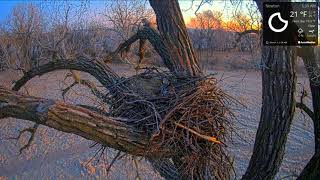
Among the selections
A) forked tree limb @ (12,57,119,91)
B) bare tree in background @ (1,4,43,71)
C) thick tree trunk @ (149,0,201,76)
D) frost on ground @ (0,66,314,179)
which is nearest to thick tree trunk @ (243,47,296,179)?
thick tree trunk @ (149,0,201,76)

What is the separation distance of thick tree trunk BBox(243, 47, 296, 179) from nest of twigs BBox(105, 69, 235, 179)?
1171 mm

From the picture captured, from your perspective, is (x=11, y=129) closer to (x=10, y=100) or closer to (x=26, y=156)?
(x=26, y=156)

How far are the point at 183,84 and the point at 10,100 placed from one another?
3.77ft

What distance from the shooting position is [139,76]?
2.96 m

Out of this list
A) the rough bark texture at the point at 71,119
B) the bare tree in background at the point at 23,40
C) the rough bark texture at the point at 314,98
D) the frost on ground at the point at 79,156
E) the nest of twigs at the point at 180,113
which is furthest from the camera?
the bare tree in background at the point at 23,40

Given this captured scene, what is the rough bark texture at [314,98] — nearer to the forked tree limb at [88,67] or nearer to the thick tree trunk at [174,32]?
the thick tree trunk at [174,32]

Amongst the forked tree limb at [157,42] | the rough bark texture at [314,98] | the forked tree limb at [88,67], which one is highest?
the forked tree limb at [157,42]

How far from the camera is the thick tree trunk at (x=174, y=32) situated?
147 inches
